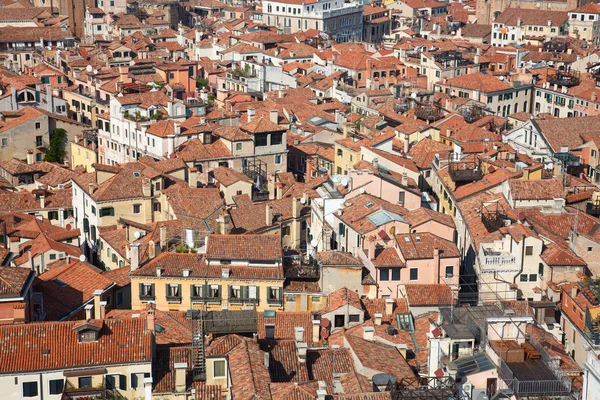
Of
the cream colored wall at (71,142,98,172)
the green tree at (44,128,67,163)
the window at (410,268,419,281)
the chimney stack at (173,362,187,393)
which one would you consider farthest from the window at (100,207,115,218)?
the chimney stack at (173,362,187,393)

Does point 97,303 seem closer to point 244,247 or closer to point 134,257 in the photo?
point 134,257

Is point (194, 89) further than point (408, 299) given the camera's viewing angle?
Yes

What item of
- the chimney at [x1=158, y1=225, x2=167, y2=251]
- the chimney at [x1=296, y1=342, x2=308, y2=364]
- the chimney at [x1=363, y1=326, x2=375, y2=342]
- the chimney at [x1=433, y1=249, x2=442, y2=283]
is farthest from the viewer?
the chimney at [x1=158, y1=225, x2=167, y2=251]

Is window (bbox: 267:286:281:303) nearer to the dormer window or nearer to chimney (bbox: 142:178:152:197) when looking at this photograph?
the dormer window

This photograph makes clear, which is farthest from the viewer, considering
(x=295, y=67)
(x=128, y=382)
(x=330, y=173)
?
(x=295, y=67)

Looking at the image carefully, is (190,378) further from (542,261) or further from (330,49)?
(330,49)

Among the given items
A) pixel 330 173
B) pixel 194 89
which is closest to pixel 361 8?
pixel 194 89
